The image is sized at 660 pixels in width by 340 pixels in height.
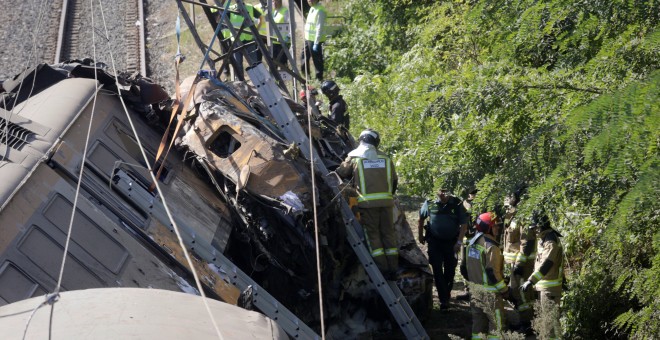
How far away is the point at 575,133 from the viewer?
701 cm

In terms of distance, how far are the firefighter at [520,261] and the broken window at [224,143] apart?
280 cm

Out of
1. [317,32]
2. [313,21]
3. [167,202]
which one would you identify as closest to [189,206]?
[167,202]

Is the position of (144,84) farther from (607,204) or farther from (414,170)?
(607,204)

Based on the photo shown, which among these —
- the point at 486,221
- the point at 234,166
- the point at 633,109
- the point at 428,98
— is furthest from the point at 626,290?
the point at 234,166

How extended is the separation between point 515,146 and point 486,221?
100 centimetres

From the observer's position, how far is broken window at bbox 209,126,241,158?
8.92 metres

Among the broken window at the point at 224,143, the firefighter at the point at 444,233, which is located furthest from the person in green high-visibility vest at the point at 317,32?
the broken window at the point at 224,143

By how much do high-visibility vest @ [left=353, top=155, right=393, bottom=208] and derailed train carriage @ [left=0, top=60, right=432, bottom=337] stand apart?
56 centimetres

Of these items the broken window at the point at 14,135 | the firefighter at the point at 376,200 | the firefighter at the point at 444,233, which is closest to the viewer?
the broken window at the point at 14,135

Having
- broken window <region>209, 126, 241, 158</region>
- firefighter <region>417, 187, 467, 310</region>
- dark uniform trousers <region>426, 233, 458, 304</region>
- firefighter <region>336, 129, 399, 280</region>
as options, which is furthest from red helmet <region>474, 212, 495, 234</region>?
broken window <region>209, 126, 241, 158</region>

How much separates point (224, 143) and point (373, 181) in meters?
1.59

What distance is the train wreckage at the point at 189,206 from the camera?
6355 mm

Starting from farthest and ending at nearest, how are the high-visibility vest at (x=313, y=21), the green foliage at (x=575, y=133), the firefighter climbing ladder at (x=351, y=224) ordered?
the high-visibility vest at (x=313, y=21) → the firefighter climbing ladder at (x=351, y=224) → the green foliage at (x=575, y=133)

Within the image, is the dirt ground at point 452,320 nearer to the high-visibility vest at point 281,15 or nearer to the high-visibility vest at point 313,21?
the high-visibility vest at point 281,15
